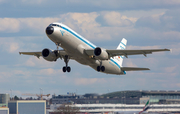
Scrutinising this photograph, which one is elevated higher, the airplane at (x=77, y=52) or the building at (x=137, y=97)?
the airplane at (x=77, y=52)

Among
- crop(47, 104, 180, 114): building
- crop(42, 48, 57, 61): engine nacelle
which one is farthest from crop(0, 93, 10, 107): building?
crop(42, 48, 57, 61): engine nacelle

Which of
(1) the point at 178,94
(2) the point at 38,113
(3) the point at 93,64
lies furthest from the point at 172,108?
(3) the point at 93,64

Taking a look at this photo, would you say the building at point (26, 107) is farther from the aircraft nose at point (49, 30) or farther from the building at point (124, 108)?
the aircraft nose at point (49, 30)

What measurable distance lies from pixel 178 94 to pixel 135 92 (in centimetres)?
1337

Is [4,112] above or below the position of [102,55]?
below

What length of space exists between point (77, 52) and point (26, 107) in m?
65.2

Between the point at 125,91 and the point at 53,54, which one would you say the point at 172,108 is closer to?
the point at 125,91

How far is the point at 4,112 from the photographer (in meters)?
103

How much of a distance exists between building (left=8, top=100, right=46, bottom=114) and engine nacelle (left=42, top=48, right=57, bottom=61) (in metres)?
58.0

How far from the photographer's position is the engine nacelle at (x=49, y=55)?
188ft

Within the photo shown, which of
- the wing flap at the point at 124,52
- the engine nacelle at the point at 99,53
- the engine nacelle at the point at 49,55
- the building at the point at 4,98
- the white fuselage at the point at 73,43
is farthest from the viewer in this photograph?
the building at the point at 4,98

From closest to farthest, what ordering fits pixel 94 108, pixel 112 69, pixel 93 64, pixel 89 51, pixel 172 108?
pixel 89 51 < pixel 93 64 < pixel 112 69 < pixel 172 108 < pixel 94 108

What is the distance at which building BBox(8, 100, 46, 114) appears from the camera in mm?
112375

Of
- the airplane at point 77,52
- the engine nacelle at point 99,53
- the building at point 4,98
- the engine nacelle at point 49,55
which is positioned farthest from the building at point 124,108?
the engine nacelle at point 49,55
